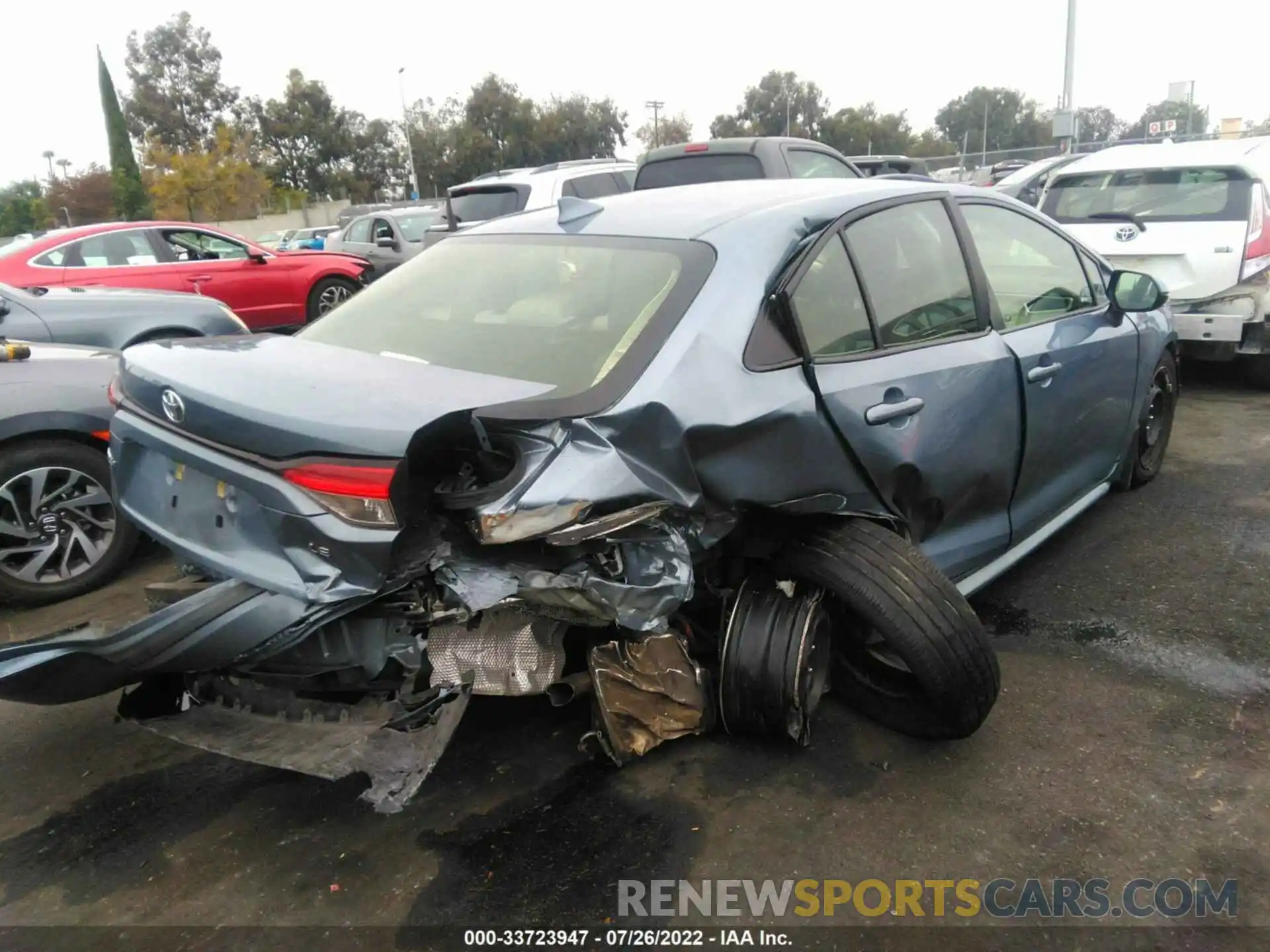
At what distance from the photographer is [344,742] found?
7.82ft

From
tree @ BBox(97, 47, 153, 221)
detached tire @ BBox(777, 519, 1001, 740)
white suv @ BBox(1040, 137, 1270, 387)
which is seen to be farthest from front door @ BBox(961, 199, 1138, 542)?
tree @ BBox(97, 47, 153, 221)

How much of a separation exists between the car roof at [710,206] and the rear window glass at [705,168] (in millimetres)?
4196

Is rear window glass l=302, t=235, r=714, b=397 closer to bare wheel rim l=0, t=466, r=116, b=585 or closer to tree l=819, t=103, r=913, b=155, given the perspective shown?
bare wheel rim l=0, t=466, r=116, b=585

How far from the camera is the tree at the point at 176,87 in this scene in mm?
50562

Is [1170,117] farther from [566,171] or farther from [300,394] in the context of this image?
[300,394]

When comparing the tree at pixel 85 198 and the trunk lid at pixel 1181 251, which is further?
the tree at pixel 85 198

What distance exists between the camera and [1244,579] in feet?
12.9

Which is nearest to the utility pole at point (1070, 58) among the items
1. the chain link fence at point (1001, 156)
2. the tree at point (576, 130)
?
the chain link fence at point (1001, 156)

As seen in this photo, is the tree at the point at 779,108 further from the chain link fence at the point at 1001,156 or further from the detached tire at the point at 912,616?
the detached tire at the point at 912,616

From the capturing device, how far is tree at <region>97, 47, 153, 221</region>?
140 feet

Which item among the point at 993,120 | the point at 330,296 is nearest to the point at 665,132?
the point at 993,120

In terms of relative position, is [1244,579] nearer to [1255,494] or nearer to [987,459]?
[1255,494]

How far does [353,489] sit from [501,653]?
2.08 ft

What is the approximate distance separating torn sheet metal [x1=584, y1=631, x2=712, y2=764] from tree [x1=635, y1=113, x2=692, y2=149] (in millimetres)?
62702
